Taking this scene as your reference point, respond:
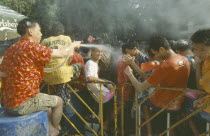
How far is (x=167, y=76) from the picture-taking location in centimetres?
268

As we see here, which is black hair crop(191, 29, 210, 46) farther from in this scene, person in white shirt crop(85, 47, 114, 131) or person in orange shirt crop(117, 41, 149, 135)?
person in white shirt crop(85, 47, 114, 131)

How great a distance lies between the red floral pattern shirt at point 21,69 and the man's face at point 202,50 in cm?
185

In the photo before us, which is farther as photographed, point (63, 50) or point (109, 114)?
point (109, 114)

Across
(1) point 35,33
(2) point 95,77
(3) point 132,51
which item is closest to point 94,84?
(2) point 95,77

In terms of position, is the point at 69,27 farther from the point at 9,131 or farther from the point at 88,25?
the point at 9,131

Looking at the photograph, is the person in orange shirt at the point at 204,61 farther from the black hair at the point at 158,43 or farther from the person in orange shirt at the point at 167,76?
the black hair at the point at 158,43

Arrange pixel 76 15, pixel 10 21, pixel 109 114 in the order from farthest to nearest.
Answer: pixel 76 15, pixel 10 21, pixel 109 114

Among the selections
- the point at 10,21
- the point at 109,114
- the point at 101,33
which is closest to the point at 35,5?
the point at 101,33

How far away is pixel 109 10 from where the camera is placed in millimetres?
15078

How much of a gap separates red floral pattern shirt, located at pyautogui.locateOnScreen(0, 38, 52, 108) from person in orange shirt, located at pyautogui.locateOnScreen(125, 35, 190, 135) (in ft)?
4.44

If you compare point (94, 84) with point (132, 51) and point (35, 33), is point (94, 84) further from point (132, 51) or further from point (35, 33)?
point (35, 33)

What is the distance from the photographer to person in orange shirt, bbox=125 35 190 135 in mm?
2645

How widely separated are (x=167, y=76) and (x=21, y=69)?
1861mm

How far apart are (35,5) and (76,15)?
3830 millimetres
